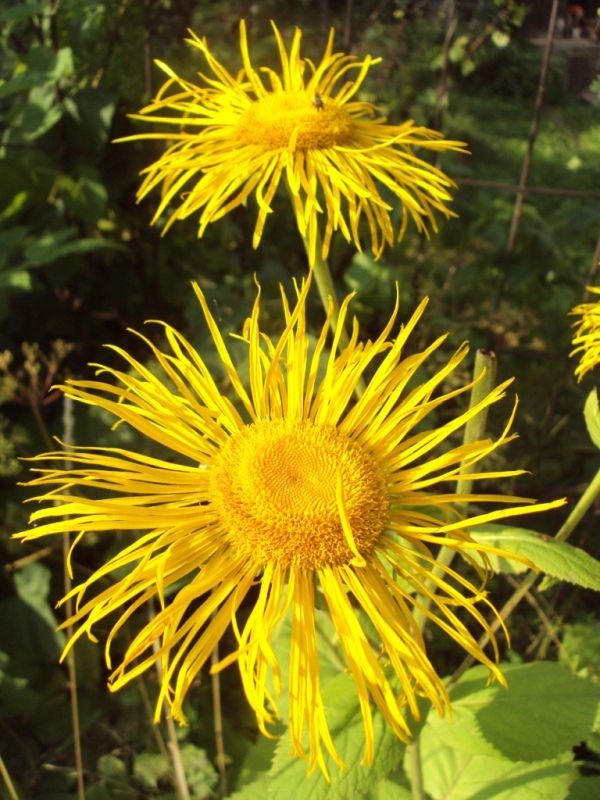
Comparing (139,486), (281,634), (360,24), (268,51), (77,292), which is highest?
(360,24)

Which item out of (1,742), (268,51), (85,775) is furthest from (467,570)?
(268,51)

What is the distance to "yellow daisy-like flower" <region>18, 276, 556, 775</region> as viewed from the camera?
0.83 metres

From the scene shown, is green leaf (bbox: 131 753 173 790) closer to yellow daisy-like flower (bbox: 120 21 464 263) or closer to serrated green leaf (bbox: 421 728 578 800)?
serrated green leaf (bbox: 421 728 578 800)

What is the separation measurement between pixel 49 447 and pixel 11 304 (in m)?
→ 0.53

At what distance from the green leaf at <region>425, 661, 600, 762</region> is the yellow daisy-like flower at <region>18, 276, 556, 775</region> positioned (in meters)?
0.30

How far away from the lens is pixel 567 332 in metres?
2.28

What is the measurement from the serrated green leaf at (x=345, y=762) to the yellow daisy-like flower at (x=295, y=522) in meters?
0.18

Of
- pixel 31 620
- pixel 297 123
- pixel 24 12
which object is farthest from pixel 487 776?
pixel 24 12

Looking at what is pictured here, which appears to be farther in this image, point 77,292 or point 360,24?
point 360,24

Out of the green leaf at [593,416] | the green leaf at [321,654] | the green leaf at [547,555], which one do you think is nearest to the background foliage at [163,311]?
the green leaf at [321,654]

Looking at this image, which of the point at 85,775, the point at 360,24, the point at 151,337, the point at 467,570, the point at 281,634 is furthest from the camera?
the point at 360,24

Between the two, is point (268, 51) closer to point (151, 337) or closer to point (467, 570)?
point (151, 337)

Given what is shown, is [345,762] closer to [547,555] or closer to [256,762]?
[547,555]

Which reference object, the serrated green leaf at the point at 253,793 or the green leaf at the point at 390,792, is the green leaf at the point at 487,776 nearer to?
the green leaf at the point at 390,792
